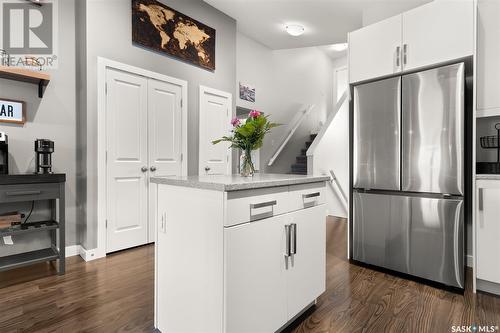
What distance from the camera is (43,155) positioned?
2713mm

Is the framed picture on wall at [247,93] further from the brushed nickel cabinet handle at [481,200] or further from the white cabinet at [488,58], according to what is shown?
the brushed nickel cabinet handle at [481,200]

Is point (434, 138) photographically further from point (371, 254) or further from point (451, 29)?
point (371, 254)

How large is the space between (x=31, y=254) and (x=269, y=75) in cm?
502

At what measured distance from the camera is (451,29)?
2.28 meters

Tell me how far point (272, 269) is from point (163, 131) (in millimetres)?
2636

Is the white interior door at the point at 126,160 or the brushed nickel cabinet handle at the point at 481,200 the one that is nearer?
the brushed nickel cabinet handle at the point at 481,200

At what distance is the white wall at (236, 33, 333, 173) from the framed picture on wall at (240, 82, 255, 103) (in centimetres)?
9

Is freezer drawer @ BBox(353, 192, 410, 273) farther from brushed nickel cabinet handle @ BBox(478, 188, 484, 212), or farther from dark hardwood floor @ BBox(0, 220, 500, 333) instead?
brushed nickel cabinet handle @ BBox(478, 188, 484, 212)

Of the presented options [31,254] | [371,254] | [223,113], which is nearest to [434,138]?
[371,254]

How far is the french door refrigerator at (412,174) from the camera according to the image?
2256 mm

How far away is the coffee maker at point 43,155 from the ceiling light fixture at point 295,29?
379 centimetres

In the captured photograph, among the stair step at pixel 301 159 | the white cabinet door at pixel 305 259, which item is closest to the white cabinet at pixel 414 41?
the white cabinet door at pixel 305 259

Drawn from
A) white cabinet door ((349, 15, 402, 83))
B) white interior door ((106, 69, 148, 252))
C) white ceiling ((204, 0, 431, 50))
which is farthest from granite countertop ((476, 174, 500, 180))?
white interior door ((106, 69, 148, 252))

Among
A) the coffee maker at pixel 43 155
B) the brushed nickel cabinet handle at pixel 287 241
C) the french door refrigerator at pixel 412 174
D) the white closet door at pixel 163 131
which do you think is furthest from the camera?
the white closet door at pixel 163 131
